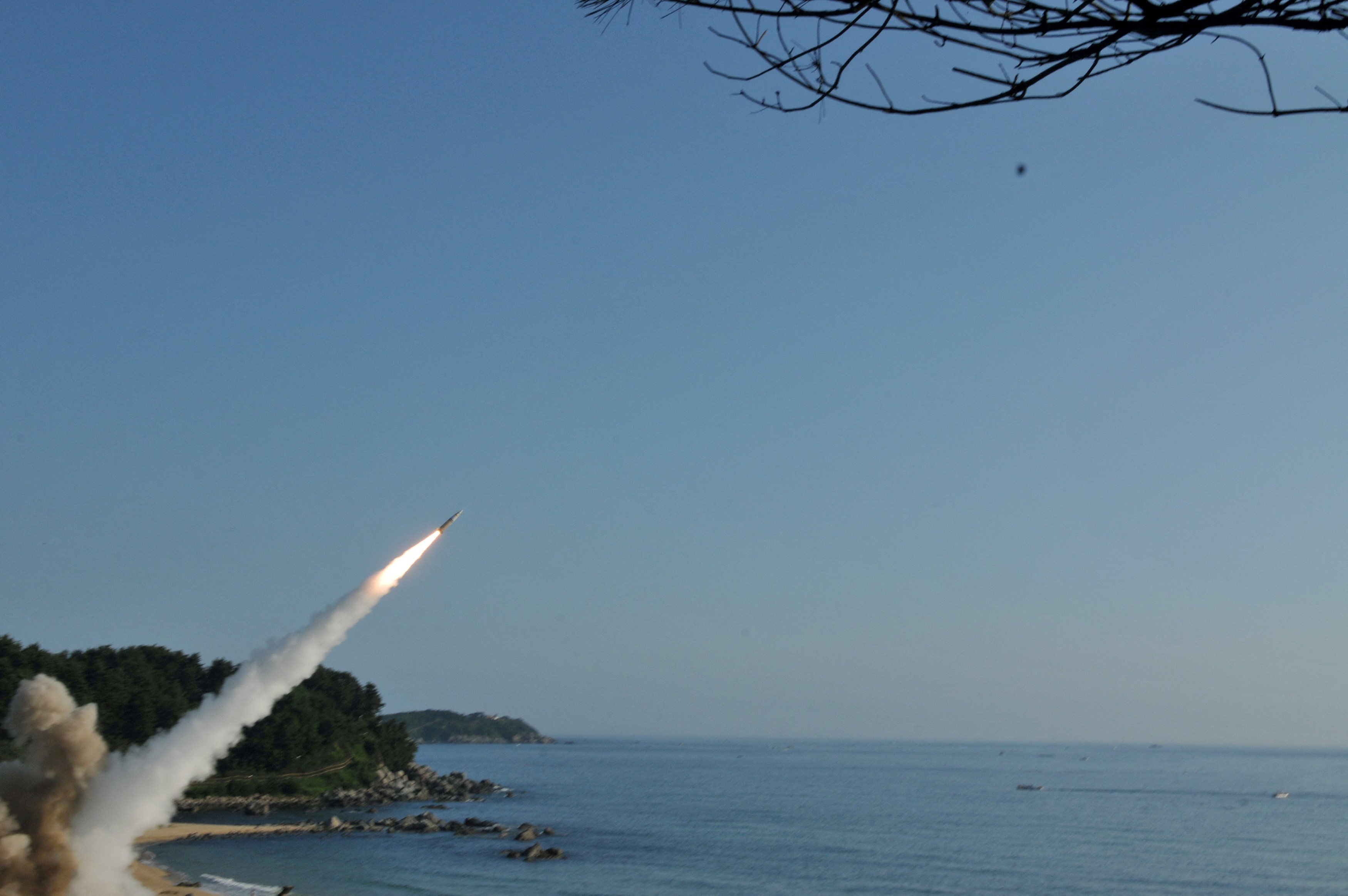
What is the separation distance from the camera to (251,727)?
8175cm

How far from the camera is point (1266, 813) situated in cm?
10569

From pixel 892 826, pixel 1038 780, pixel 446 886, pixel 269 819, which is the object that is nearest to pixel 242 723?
pixel 446 886

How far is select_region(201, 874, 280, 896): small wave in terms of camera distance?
4278 cm

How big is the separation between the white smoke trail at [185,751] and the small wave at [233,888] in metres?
11.4

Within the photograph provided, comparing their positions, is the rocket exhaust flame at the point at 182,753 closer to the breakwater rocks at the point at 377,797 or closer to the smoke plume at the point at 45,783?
the smoke plume at the point at 45,783

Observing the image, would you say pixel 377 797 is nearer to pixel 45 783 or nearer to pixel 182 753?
pixel 182 753

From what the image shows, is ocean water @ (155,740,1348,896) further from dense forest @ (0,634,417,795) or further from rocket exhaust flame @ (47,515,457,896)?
rocket exhaust flame @ (47,515,457,896)

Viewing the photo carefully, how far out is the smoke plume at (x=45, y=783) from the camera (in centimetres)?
2716

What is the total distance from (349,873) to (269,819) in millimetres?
22843

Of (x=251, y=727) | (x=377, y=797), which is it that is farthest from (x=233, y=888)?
(x=377, y=797)

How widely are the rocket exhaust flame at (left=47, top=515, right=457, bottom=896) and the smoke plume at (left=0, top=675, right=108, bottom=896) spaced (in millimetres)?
326

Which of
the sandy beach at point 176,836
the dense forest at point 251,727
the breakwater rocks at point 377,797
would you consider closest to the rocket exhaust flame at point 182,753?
the sandy beach at point 176,836

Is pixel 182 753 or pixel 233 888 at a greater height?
pixel 182 753

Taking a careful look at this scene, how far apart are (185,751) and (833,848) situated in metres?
51.1
